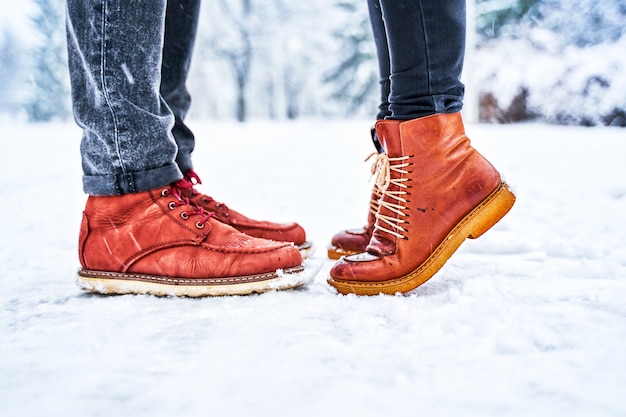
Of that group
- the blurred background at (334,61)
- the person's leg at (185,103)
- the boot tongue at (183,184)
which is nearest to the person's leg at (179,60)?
the person's leg at (185,103)

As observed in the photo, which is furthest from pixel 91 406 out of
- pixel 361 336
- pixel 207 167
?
pixel 207 167

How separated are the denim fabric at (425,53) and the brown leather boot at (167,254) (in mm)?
459

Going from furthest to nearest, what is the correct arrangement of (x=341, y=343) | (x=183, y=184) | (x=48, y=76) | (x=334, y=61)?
(x=48, y=76)
(x=334, y=61)
(x=183, y=184)
(x=341, y=343)

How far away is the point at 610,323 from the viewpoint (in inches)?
32.9

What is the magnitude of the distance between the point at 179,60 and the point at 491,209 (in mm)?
1095

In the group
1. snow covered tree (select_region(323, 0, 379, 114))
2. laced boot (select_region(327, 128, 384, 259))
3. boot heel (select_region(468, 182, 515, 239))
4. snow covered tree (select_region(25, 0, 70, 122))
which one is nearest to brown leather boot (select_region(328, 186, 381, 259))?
laced boot (select_region(327, 128, 384, 259))

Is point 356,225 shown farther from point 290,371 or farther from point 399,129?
point 290,371

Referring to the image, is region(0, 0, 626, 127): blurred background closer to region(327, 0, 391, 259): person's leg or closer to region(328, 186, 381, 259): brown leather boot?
region(327, 0, 391, 259): person's leg

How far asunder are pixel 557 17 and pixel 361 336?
32.0 ft

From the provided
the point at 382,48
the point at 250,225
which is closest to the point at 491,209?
the point at 382,48

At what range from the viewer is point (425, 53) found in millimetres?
1053

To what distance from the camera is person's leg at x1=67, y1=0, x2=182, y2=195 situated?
108 cm

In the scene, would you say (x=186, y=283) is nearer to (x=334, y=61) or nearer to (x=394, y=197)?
(x=394, y=197)

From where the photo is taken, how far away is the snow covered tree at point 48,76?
1841 centimetres
